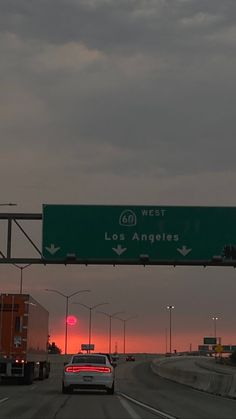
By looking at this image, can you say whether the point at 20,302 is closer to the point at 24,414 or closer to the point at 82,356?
the point at 82,356

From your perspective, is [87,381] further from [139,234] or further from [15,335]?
[15,335]

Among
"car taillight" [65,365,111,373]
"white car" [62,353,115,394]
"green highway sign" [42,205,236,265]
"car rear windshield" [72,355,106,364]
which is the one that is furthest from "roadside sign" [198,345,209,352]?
"car taillight" [65,365,111,373]

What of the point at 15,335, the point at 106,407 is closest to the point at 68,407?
the point at 106,407

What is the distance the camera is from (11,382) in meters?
36.5

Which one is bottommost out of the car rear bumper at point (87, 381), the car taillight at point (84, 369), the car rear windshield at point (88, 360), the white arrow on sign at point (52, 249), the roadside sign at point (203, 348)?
the roadside sign at point (203, 348)

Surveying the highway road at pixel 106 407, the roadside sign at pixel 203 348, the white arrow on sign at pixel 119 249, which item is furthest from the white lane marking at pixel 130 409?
A: the roadside sign at pixel 203 348

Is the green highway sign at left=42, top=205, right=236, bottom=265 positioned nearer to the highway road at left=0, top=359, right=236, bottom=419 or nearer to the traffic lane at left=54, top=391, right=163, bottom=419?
the highway road at left=0, top=359, right=236, bottom=419

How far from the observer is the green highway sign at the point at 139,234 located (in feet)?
95.0

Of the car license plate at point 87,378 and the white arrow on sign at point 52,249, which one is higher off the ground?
the white arrow on sign at point 52,249

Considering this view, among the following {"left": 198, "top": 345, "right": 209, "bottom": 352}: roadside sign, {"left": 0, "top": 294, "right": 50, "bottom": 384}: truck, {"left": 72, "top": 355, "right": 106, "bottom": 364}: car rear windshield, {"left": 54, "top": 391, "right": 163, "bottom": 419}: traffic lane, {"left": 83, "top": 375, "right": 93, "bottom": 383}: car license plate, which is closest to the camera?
{"left": 54, "top": 391, "right": 163, "bottom": 419}: traffic lane

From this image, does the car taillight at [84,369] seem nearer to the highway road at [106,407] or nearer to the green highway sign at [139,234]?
the highway road at [106,407]

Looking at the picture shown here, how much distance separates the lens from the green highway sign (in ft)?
95.0

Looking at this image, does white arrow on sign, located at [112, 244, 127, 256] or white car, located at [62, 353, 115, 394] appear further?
white arrow on sign, located at [112, 244, 127, 256]

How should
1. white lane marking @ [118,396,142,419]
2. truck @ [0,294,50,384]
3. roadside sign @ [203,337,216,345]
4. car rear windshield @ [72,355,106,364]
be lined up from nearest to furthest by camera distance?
white lane marking @ [118,396,142,419], car rear windshield @ [72,355,106,364], truck @ [0,294,50,384], roadside sign @ [203,337,216,345]
